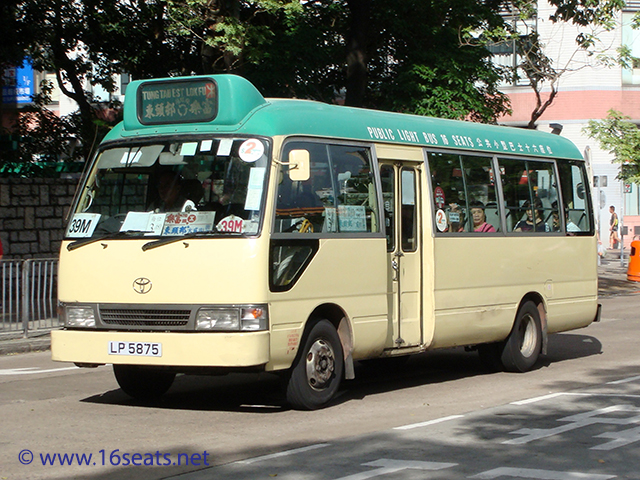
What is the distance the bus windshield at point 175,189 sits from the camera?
334 inches

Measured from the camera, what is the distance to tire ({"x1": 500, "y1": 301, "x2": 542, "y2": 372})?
1182 centimetres

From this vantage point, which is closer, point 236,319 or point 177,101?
point 236,319

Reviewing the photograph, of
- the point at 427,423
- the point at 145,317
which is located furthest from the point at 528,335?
the point at 145,317

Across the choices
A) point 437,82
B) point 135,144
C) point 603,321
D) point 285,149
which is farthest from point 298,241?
point 437,82

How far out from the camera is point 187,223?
862cm

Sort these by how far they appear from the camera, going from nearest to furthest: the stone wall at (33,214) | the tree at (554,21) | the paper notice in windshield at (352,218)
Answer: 1. the paper notice in windshield at (352,218)
2. the stone wall at (33,214)
3. the tree at (554,21)

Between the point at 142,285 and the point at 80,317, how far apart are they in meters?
0.75

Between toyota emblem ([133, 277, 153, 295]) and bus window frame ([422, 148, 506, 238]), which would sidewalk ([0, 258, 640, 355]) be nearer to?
toyota emblem ([133, 277, 153, 295])

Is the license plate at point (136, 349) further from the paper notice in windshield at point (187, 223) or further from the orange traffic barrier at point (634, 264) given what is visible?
the orange traffic barrier at point (634, 264)

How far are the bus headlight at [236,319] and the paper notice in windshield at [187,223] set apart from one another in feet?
2.30

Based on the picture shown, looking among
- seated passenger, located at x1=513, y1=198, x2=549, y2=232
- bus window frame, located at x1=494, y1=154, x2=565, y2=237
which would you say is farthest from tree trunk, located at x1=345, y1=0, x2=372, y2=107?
seated passenger, located at x1=513, y1=198, x2=549, y2=232

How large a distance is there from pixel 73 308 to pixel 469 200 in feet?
15.1

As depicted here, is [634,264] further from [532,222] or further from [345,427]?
[345,427]

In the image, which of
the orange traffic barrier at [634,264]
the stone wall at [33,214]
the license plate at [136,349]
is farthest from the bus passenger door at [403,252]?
the orange traffic barrier at [634,264]
